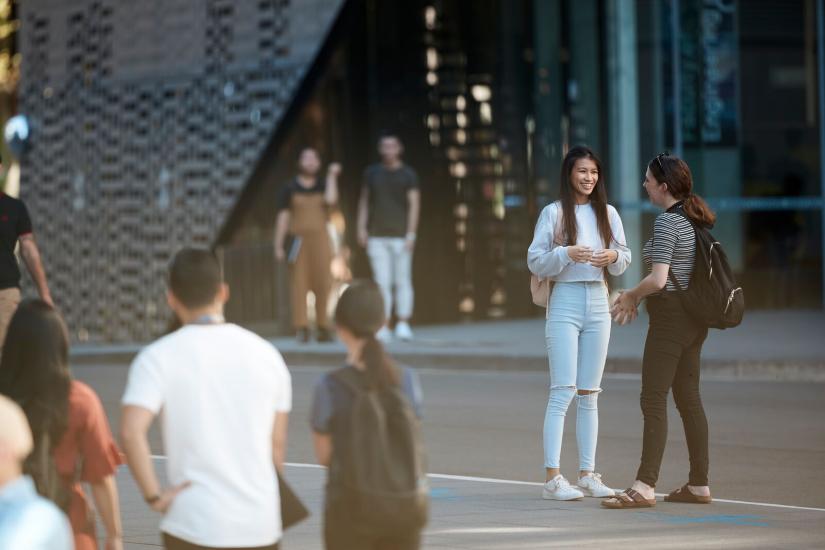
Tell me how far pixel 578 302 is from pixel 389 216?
893cm

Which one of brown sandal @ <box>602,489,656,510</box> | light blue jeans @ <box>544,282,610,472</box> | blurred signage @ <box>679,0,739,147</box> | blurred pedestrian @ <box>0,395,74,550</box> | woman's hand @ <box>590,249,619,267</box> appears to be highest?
blurred signage @ <box>679,0,739,147</box>

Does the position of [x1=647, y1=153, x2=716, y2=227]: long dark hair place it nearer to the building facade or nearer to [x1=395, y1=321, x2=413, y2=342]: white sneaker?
[x1=395, y1=321, x2=413, y2=342]: white sneaker

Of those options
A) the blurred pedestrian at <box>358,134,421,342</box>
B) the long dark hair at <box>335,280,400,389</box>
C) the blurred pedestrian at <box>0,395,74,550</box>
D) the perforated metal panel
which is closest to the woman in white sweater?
the long dark hair at <box>335,280,400,389</box>

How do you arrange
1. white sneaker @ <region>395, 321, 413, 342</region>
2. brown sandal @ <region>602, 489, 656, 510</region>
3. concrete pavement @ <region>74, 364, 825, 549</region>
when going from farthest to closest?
white sneaker @ <region>395, 321, 413, 342</region> → brown sandal @ <region>602, 489, 656, 510</region> → concrete pavement @ <region>74, 364, 825, 549</region>

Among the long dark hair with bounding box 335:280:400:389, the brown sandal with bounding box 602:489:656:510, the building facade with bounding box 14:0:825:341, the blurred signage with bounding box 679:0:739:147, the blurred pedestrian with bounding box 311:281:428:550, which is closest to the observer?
the blurred pedestrian with bounding box 311:281:428:550

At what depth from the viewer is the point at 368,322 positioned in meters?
4.86

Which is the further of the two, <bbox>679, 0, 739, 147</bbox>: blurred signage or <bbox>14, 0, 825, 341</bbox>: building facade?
<bbox>679, 0, 739, 147</bbox>: blurred signage

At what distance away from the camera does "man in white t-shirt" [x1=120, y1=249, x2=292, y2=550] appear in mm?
4676

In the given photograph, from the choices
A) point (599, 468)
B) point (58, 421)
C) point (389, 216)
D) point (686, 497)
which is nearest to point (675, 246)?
point (686, 497)

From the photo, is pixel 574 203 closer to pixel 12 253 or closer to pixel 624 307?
pixel 624 307

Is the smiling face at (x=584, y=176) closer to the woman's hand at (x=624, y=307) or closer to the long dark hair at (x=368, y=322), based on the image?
the woman's hand at (x=624, y=307)

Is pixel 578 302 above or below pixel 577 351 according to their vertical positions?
above

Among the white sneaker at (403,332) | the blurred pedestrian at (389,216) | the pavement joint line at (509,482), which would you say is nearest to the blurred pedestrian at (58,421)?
the pavement joint line at (509,482)

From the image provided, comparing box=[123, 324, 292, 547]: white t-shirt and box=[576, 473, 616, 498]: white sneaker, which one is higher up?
box=[123, 324, 292, 547]: white t-shirt
